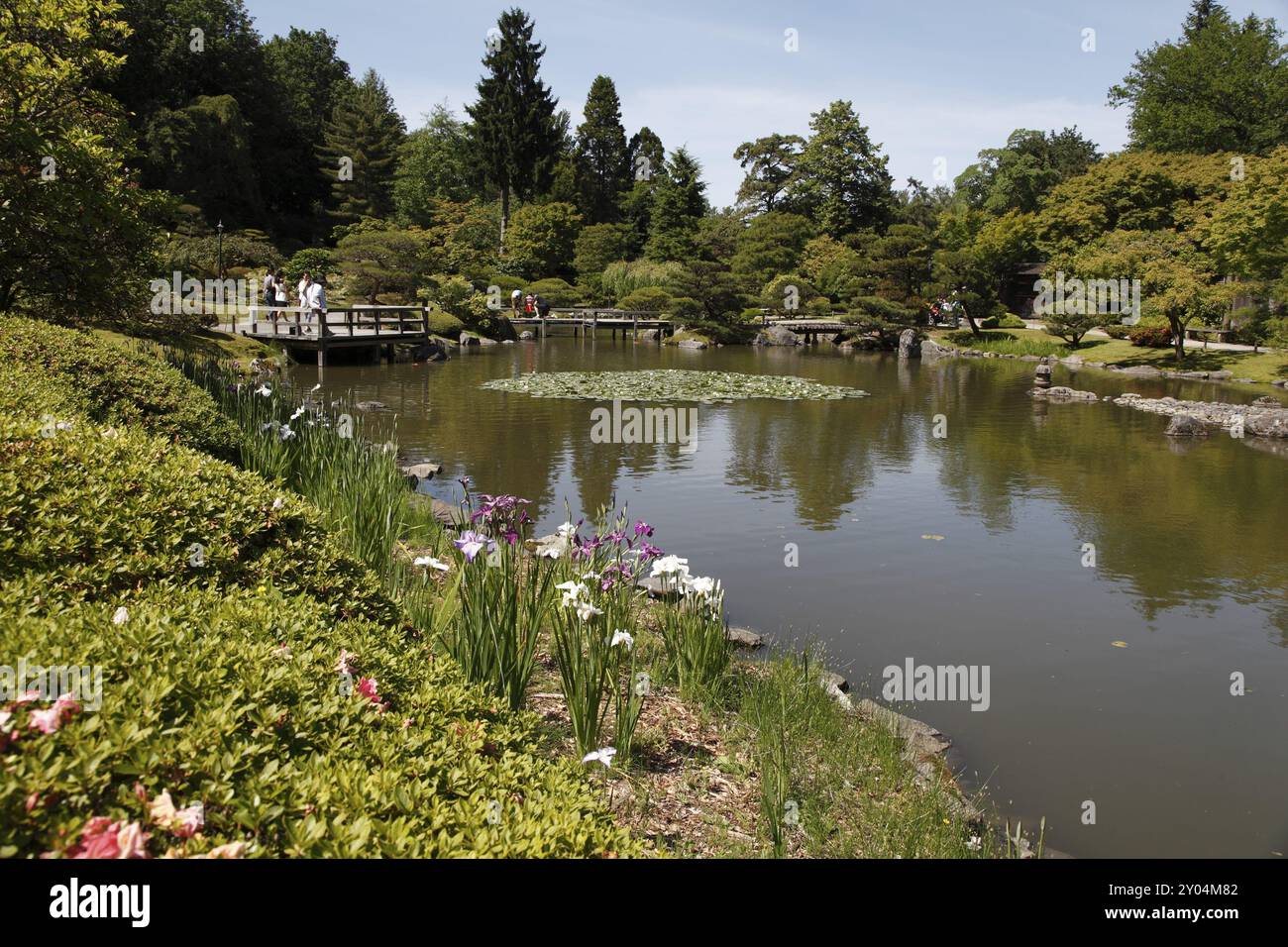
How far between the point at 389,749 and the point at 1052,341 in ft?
117

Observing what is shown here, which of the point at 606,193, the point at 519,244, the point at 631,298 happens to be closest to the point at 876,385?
the point at 631,298

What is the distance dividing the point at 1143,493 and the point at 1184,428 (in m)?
5.61

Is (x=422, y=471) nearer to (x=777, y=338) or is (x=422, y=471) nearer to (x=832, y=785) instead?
(x=832, y=785)

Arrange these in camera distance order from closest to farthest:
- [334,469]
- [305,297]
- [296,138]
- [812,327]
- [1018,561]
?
[334,469] < [1018,561] < [305,297] < [812,327] < [296,138]

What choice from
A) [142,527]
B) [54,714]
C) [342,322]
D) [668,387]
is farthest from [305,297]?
[54,714]

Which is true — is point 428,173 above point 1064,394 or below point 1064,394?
above

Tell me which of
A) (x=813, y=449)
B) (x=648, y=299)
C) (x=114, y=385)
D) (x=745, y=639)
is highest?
(x=648, y=299)

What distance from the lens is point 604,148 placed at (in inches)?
2208

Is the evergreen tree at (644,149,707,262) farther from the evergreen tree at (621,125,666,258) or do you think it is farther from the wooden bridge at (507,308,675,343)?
the wooden bridge at (507,308,675,343)

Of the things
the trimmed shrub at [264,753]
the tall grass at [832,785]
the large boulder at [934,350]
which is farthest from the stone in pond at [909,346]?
the trimmed shrub at [264,753]

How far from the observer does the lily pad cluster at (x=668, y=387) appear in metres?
18.8

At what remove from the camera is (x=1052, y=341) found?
3331 centimetres

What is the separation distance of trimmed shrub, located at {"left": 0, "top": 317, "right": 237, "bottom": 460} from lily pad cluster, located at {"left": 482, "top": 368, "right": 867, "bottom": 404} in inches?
457

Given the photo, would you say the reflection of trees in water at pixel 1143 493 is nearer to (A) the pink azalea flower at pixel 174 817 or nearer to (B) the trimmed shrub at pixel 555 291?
(A) the pink azalea flower at pixel 174 817
